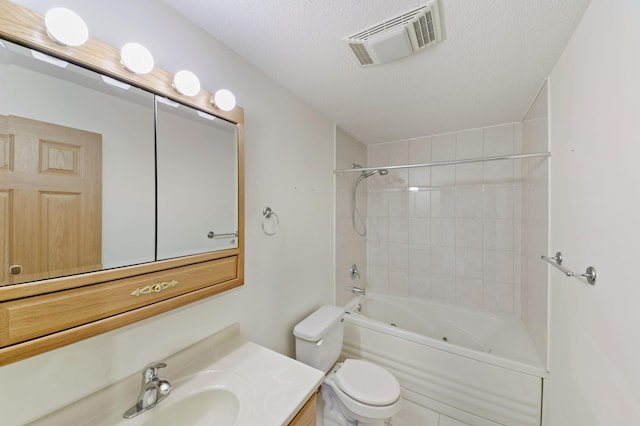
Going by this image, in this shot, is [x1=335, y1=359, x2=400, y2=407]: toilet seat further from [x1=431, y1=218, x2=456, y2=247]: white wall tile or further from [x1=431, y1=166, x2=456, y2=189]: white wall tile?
[x1=431, y1=166, x2=456, y2=189]: white wall tile

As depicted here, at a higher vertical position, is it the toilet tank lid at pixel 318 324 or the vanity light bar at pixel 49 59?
the vanity light bar at pixel 49 59

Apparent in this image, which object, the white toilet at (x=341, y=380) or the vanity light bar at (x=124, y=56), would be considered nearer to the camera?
the vanity light bar at (x=124, y=56)

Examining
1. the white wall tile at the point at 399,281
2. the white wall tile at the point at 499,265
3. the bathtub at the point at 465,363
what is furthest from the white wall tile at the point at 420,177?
the bathtub at the point at 465,363

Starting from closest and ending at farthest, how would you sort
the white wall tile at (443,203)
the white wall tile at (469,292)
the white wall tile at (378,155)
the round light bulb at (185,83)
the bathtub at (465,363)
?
the round light bulb at (185,83)
the bathtub at (465,363)
the white wall tile at (469,292)
the white wall tile at (443,203)
the white wall tile at (378,155)

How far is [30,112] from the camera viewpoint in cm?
61

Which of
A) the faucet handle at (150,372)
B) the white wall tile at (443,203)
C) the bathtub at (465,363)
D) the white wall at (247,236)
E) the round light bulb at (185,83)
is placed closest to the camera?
the white wall at (247,236)

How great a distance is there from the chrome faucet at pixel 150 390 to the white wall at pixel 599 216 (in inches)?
58.9

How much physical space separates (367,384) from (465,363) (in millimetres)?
746

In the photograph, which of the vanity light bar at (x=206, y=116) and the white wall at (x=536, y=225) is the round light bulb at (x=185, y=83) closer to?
the vanity light bar at (x=206, y=116)

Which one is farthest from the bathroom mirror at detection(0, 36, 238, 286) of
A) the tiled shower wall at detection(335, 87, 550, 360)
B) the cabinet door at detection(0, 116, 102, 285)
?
the tiled shower wall at detection(335, 87, 550, 360)

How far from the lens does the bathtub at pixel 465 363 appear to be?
1457mm

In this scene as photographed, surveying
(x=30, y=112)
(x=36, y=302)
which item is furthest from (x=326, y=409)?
(x=30, y=112)

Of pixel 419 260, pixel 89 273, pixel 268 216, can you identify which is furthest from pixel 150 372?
pixel 419 260

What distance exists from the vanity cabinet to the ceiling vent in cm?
162
